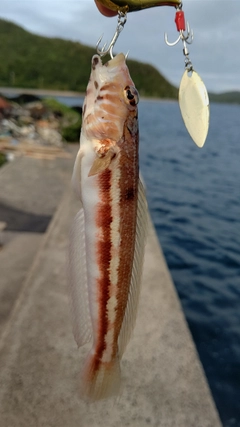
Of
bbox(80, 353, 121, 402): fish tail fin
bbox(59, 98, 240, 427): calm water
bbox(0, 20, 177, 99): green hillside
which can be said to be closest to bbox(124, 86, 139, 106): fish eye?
bbox(80, 353, 121, 402): fish tail fin

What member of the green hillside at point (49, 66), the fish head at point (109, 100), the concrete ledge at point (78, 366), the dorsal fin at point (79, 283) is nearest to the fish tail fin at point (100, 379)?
the dorsal fin at point (79, 283)

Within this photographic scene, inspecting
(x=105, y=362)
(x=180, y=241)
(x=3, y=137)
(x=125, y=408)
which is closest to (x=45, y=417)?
(x=125, y=408)

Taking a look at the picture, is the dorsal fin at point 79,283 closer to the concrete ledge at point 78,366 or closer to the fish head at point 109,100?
the fish head at point 109,100

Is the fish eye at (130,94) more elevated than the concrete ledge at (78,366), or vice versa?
the fish eye at (130,94)

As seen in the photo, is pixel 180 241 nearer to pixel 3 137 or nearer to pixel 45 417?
pixel 45 417

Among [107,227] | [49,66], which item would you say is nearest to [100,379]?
[107,227]

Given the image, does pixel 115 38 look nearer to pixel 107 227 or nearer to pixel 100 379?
pixel 107 227

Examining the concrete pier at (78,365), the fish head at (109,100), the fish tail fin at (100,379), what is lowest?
the concrete pier at (78,365)

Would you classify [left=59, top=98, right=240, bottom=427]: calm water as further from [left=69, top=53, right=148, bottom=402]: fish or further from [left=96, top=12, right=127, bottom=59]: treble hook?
[left=96, top=12, right=127, bottom=59]: treble hook
